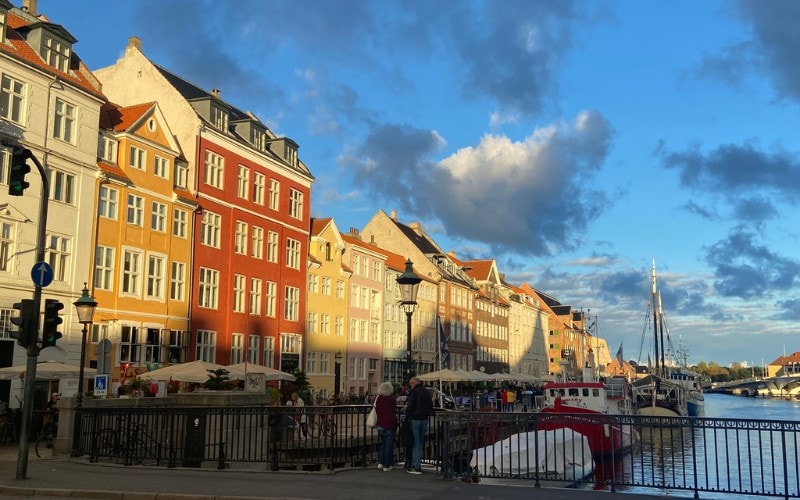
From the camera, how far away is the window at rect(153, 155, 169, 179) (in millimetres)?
42569

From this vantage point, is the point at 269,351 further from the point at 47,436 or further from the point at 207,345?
the point at 47,436

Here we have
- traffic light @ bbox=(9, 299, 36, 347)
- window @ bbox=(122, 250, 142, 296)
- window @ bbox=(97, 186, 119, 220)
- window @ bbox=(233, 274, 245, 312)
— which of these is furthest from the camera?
window @ bbox=(233, 274, 245, 312)

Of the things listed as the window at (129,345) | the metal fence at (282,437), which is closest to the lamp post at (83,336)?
the metal fence at (282,437)

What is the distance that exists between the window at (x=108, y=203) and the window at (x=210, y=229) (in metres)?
7.29

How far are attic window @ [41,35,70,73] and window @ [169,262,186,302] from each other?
11.5m

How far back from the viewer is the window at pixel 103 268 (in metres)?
37.7

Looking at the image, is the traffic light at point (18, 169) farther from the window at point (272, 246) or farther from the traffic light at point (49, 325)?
the window at point (272, 246)

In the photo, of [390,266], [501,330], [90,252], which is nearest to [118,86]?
[90,252]

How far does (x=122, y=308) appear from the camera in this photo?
1539 inches

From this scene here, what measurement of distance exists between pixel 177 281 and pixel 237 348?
21.8 ft

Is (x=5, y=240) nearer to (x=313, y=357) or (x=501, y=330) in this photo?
(x=313, y=357)

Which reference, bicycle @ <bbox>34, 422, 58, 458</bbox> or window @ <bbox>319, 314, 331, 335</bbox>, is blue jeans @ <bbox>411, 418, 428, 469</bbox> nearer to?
bicycle @ <bbox>34, 422, 58, 458</bbox>

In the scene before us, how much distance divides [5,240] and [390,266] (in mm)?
41490

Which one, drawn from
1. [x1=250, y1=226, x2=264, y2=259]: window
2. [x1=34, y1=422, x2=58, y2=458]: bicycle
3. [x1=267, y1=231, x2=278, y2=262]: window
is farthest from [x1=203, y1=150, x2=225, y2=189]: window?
[x1=34, y1=422, x2=58, y2=458]: bicycle
